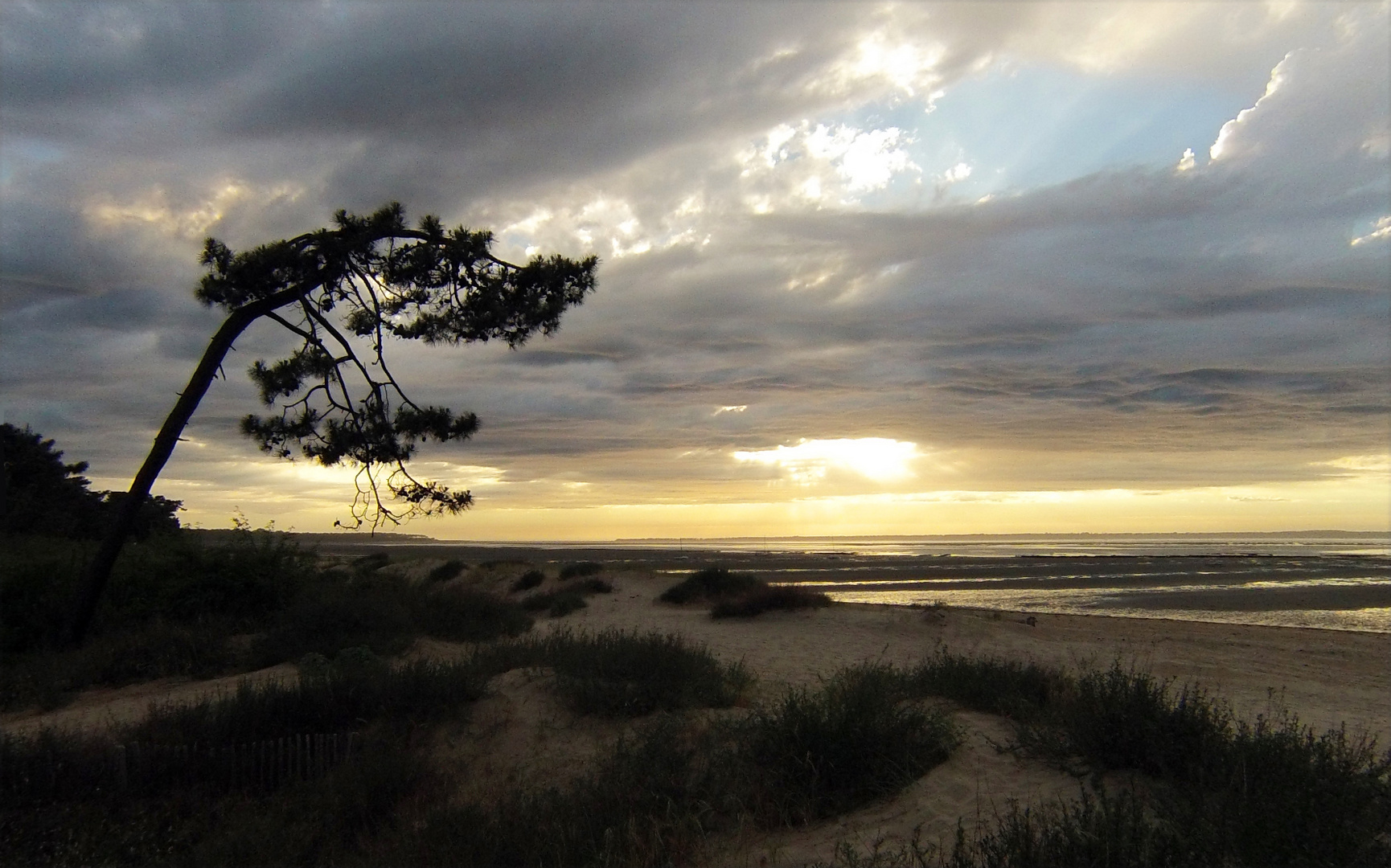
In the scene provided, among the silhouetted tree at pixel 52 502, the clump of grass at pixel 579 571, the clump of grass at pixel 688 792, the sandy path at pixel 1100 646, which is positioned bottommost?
the sandy path at pixel 1100 646

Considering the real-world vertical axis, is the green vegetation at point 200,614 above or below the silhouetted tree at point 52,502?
below

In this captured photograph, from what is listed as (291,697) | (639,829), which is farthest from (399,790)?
(639,829)

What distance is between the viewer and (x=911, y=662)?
14305mm

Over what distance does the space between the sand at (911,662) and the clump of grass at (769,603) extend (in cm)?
52

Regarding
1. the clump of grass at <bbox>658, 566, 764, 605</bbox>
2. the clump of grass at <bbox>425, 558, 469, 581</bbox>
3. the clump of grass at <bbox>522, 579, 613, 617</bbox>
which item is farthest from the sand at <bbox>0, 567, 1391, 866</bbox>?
the clump of grass at <bbox>425, 558, 469, 581</bbox>

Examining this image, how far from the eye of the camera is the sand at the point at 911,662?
5.98 metres

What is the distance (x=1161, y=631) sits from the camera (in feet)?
63.0

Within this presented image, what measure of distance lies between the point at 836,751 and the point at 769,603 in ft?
51.8

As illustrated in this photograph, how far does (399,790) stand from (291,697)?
2.18 m

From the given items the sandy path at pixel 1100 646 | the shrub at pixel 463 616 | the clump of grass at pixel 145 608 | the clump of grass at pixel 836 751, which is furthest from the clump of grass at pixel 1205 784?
the clump of grass at pixel 145 608

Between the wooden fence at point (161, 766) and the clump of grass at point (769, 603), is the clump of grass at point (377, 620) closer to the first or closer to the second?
the wooden fence at point (161, 766)

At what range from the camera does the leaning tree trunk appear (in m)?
12.7

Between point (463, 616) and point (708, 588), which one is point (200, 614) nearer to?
point (463, 616)

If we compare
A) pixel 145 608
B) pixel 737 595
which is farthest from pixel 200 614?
pixel 737 595
